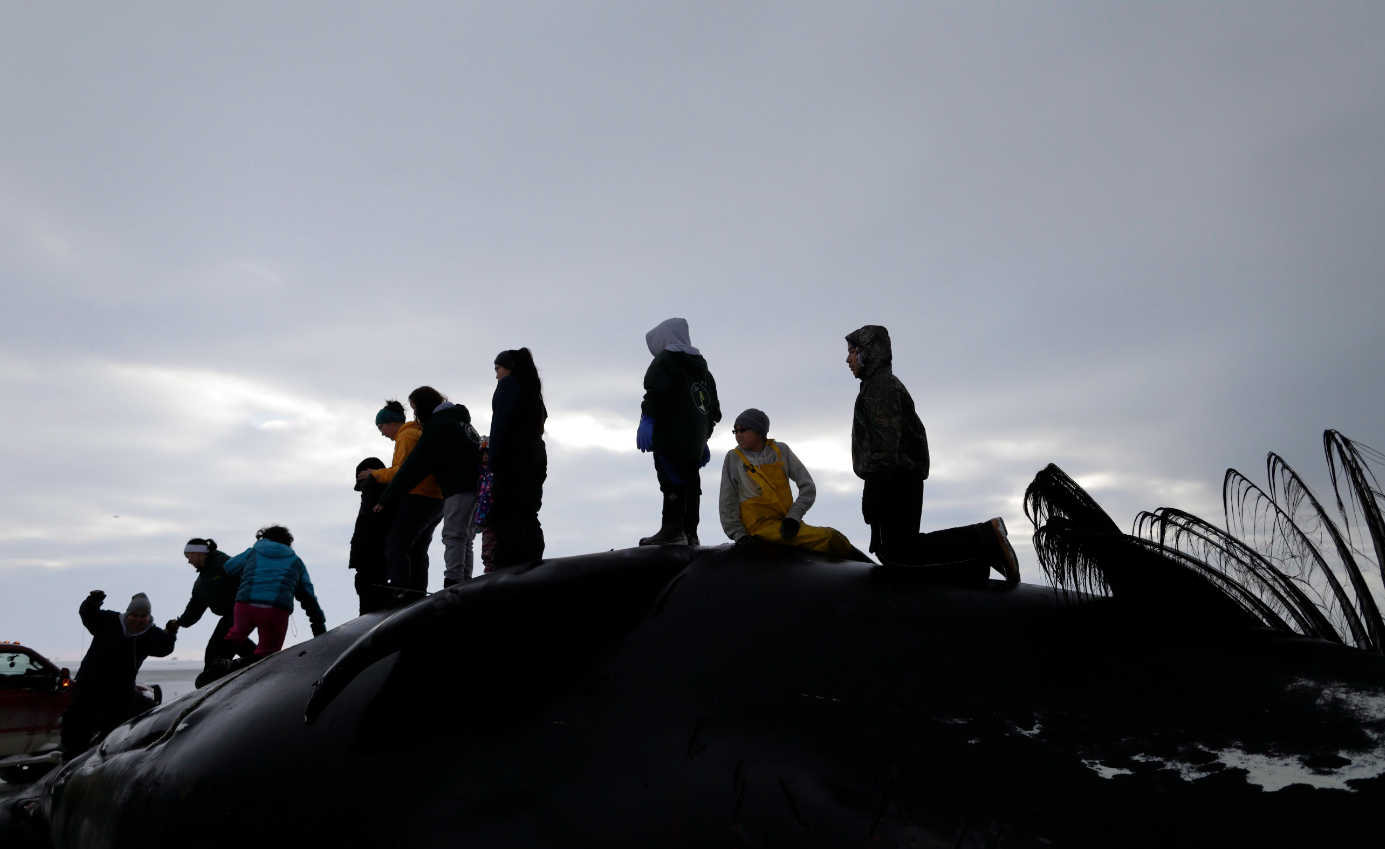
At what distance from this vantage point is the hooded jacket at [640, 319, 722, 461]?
5.43 metres

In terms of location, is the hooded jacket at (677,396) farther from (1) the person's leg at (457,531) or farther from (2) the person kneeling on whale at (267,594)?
(2) the person kneeling on whale at (267,594)

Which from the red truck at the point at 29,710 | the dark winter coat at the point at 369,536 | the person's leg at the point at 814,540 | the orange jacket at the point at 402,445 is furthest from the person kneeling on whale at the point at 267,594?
the red truck at the point at 29,710

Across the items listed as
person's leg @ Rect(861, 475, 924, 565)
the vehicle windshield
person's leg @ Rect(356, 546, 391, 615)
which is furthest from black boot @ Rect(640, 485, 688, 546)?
the vehicle windshield

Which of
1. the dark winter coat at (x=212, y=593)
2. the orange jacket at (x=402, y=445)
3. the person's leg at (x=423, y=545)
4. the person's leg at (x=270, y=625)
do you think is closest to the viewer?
the person's leg at (x=423, y=545)

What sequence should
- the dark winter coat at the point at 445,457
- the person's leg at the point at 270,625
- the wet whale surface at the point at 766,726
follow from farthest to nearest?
the person's leg at the point at 270,625
the dark winter coat at the point at 445,457
the wet whale surface at the point at 766,726

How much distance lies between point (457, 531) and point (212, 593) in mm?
3902

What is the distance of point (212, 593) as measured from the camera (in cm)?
866

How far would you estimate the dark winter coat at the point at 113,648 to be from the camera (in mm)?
7977

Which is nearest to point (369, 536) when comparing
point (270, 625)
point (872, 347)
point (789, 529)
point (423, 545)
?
point (423, 545)

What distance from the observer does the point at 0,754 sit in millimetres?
11109

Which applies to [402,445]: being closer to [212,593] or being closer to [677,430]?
[677,430]

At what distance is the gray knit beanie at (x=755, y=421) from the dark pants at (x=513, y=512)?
1.92m

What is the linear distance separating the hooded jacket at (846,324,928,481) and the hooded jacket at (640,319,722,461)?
1.05 m

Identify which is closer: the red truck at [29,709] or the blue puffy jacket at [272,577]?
Result: the blue puffy jacket at [272,577]
